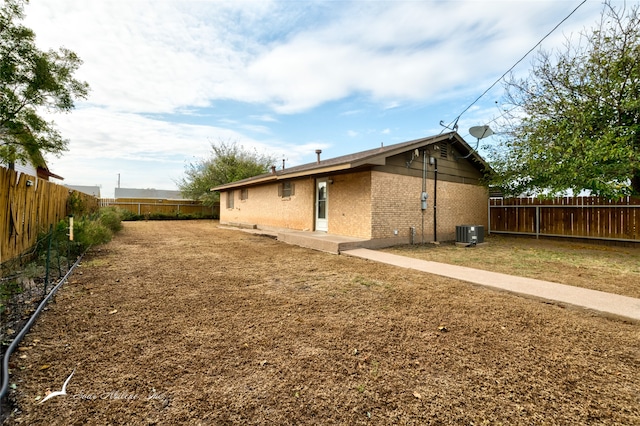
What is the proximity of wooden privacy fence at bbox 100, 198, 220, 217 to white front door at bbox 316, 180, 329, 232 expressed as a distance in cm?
1762

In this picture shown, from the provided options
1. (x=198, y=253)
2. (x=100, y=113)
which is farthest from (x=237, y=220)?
(x=198, y=253)

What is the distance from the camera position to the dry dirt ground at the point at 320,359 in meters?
1.92

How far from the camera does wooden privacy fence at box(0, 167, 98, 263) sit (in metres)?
4.64

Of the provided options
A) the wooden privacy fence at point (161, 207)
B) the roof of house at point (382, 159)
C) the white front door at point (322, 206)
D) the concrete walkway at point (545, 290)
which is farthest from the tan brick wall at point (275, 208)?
the wooden privacy fence at point (161, 207)

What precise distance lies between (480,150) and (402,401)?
12408 millimetres

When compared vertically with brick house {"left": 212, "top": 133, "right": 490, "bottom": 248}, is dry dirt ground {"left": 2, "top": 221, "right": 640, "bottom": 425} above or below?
below

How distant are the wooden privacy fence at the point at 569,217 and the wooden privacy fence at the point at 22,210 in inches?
605

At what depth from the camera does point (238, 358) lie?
8.44 ft

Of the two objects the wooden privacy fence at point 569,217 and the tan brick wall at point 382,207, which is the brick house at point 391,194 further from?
the wooden privacy fence at point 569,217

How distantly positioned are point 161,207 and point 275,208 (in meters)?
15.8

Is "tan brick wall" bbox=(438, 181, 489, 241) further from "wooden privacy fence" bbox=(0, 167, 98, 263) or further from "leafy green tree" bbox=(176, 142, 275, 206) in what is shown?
"leafy green tree" bbox=(176, 142, 275, 206)

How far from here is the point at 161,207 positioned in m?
25.4

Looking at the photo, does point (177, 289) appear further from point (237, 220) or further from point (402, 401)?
point (237, 220)

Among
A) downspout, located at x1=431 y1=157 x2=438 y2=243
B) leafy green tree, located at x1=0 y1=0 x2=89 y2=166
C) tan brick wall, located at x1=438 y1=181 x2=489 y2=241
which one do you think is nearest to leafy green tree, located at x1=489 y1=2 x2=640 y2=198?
tan brick wall, located at x1=438 y1=181 x2=489 y2=241
